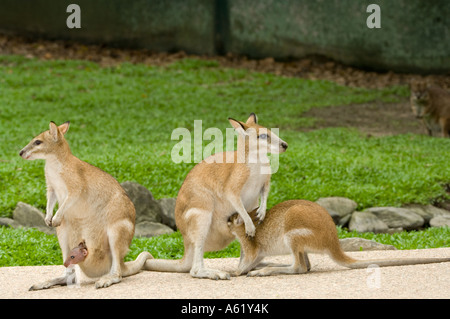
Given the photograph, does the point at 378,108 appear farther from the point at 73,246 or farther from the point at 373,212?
the point at 73,246

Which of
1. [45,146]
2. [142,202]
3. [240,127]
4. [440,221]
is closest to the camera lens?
[45,146]

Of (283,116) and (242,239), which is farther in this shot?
(283,116)

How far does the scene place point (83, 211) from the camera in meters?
5.14

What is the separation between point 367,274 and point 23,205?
17.1 ft

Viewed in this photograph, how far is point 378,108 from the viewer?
1606 cm

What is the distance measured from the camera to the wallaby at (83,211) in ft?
16.6

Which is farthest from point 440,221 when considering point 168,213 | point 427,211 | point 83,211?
point 83,211

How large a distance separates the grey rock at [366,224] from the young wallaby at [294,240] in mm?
3457

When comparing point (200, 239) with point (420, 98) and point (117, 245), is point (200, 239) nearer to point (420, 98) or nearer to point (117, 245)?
point (117, 245)

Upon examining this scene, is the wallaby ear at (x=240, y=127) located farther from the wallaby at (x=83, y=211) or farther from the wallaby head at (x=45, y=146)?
the wallaby head at (x=45, y=146)

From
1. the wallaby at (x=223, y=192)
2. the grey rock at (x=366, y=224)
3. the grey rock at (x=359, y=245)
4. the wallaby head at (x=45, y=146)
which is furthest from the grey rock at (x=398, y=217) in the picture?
the wallaby head at (x=45, y=146)

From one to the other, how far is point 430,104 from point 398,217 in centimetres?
541

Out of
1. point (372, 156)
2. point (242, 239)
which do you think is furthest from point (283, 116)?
point (242, 239)

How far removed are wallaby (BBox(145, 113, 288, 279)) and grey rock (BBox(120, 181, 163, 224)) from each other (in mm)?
3556
